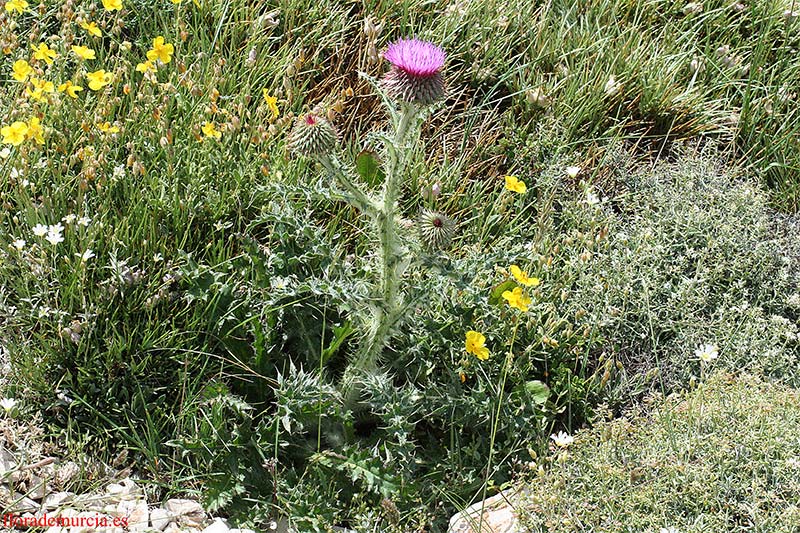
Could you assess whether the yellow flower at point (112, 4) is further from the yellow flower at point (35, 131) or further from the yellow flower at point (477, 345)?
the yellow flower at point (477, 345)

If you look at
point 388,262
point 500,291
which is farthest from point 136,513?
point 500,291

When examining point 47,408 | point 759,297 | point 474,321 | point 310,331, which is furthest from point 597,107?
point 47,408

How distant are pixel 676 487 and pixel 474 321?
3.05ft

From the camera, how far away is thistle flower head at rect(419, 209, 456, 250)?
2719 mm

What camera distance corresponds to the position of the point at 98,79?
347cm

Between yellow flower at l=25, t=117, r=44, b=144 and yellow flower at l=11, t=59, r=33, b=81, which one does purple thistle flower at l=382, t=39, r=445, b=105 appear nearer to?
yellow flower at l=25, t=117, r=44, b=144

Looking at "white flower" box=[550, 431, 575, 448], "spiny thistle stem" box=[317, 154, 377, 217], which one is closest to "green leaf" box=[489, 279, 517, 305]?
"white flower" box=[550, 431, 575, 448]

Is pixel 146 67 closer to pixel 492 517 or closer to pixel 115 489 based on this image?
pixel 115 489

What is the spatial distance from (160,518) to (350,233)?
1.36 meters

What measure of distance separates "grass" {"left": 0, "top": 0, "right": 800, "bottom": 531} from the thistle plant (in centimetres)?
10

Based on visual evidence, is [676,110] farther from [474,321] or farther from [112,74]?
[112,74]

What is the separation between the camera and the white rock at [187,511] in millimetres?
2943

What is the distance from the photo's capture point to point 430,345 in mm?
3252

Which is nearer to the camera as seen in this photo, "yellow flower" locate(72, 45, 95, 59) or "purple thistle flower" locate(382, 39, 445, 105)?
"purple thistle flower" locate(382, 39, 445, 105)
